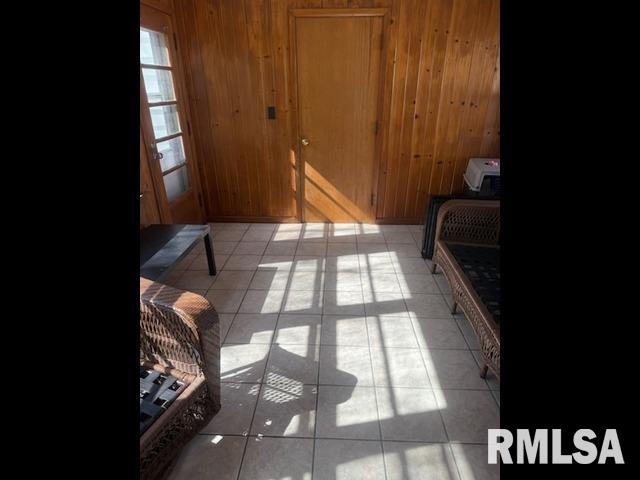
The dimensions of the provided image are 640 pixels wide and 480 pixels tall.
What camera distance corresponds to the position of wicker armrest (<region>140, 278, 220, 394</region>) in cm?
125

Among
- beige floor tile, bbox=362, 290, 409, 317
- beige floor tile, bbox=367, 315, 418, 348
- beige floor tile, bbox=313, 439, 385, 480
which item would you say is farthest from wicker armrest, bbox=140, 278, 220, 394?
beige floor tile, bbox=362, 290, 409, 317

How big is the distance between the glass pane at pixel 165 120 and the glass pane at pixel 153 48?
1.14 ft

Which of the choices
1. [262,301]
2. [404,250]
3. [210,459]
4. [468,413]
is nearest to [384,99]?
[404,250]

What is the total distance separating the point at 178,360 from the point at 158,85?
2391 millimetres

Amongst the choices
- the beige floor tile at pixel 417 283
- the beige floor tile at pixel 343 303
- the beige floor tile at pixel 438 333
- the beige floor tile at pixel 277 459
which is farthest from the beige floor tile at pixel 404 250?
the beige floor tile at pixel 277 459

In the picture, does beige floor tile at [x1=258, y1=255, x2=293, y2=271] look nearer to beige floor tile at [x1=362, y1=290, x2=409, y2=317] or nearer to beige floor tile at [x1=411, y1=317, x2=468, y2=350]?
beige floor tile at [x1=362, y1=290, x2=409, y2=317]

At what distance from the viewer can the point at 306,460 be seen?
1.42 meters

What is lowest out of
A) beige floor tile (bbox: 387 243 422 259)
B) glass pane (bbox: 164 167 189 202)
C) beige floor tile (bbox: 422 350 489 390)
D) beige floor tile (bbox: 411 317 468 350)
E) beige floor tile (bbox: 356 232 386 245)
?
beige floor tile (bbox: 422 350 489 390)

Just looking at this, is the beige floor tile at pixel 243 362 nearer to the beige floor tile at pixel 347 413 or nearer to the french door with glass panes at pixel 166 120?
the beige floor tile at pixel 347 413

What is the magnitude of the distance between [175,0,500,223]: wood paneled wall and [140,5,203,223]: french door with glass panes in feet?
0.57

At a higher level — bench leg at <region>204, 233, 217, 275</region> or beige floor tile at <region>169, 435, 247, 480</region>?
bench leg at <region>204, 233, 217, 275</region>
